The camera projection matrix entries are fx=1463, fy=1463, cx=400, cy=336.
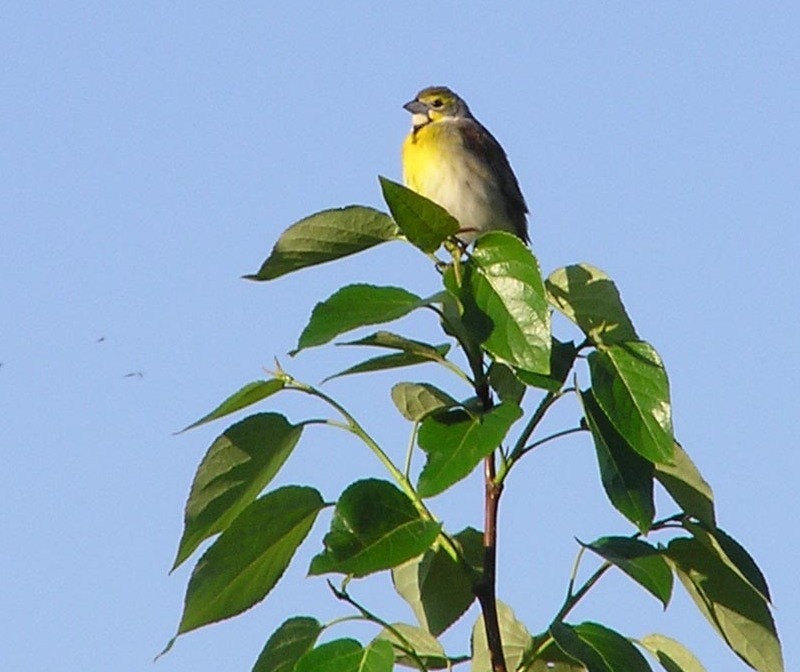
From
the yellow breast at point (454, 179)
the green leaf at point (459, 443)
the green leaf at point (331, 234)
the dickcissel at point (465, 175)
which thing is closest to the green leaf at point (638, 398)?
the green leaf at point (459, 443)

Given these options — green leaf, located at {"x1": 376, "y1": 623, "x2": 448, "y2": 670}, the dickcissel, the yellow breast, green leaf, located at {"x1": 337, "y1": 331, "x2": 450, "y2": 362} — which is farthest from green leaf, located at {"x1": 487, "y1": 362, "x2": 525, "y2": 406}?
the yellow breast

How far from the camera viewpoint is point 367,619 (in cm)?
230

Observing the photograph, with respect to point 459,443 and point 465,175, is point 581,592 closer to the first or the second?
point 459,443

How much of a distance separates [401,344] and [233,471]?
339mm

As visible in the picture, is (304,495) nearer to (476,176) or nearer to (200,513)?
(200,513)

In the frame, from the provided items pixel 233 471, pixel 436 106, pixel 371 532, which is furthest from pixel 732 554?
pixel 436 106

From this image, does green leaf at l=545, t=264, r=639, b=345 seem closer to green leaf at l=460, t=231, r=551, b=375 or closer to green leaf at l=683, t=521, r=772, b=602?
green leaf at l=460, t=231, r=551, b=375

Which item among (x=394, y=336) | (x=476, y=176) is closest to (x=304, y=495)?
(x=394, y=336)

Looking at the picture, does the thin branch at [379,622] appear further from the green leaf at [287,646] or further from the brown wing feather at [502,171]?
the brown wing feather at [502,171]


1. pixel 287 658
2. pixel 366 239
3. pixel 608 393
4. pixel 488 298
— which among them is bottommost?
pixel 287 658

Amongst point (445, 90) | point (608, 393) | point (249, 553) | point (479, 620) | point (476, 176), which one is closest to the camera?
point (608, 393)

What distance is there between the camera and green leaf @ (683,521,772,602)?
7.79 ft

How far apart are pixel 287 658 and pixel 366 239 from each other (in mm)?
683

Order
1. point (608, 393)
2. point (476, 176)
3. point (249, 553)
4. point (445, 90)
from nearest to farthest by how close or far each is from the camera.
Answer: point (608, 393) < point (249, 553) < point (476, 176) < point (445, 90)
